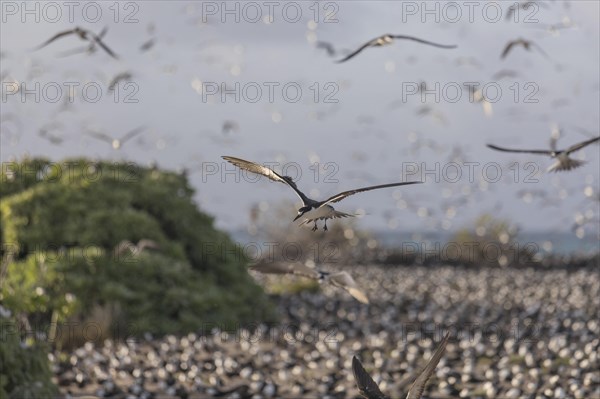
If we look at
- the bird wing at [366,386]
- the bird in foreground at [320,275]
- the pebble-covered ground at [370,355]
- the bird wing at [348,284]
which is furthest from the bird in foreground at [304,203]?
the pebble-covered ground at [370,355]

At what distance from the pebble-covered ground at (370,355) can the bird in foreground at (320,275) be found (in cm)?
140

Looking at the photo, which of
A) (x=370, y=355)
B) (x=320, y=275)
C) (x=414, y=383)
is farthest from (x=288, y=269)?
(x=370, y=355)

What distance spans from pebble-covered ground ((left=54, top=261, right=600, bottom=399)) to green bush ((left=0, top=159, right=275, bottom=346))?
28.2 inches

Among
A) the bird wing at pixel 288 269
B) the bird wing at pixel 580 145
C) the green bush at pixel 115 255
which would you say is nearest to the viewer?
the bird wing at pixel 580 145

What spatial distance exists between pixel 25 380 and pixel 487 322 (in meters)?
8.23

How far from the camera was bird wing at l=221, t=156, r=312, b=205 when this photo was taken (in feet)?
13.0

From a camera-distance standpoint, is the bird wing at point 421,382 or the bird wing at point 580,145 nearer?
the bird wing at point 421,382

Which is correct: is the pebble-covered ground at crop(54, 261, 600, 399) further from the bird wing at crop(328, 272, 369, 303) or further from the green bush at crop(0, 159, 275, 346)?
the bird wing at crop(328, 272, 369, 303)

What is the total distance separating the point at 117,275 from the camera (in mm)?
11969

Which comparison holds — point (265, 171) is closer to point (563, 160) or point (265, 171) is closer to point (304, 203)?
point (304, 203)

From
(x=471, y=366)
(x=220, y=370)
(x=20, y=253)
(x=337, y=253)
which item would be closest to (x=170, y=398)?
(x=220, y=370)

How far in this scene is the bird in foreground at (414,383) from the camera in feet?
11.5

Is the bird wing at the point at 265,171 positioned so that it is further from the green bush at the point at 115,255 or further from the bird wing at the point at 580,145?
the green bush at the point at 115,255

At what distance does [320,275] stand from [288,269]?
1.43 feet
